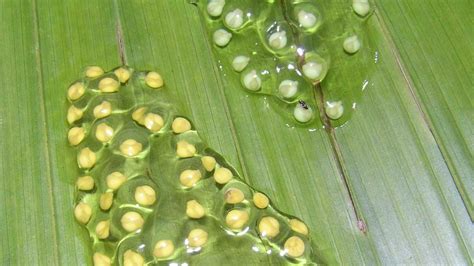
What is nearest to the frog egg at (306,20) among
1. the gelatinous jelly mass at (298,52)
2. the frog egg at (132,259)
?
the gelatinous jelly mass at (298,52)

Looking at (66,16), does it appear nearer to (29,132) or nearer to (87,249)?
(29,132)

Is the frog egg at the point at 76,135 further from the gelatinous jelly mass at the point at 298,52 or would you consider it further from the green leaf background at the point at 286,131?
the gelatinous jelly mass at the point at 298,52

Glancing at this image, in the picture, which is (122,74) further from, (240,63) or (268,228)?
(268,228)

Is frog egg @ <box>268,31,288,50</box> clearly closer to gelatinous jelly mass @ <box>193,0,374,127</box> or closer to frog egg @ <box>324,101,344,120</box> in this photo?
gelatinous jelly mass @ <box>193,0,374,127</box>

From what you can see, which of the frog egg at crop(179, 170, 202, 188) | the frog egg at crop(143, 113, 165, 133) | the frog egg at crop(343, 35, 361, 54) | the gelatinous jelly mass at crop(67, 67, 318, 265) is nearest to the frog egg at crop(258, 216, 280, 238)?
the gelatinous jelly mass at crop(67, 67, 318, 265)

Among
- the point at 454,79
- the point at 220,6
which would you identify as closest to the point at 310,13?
the point at 220,6
